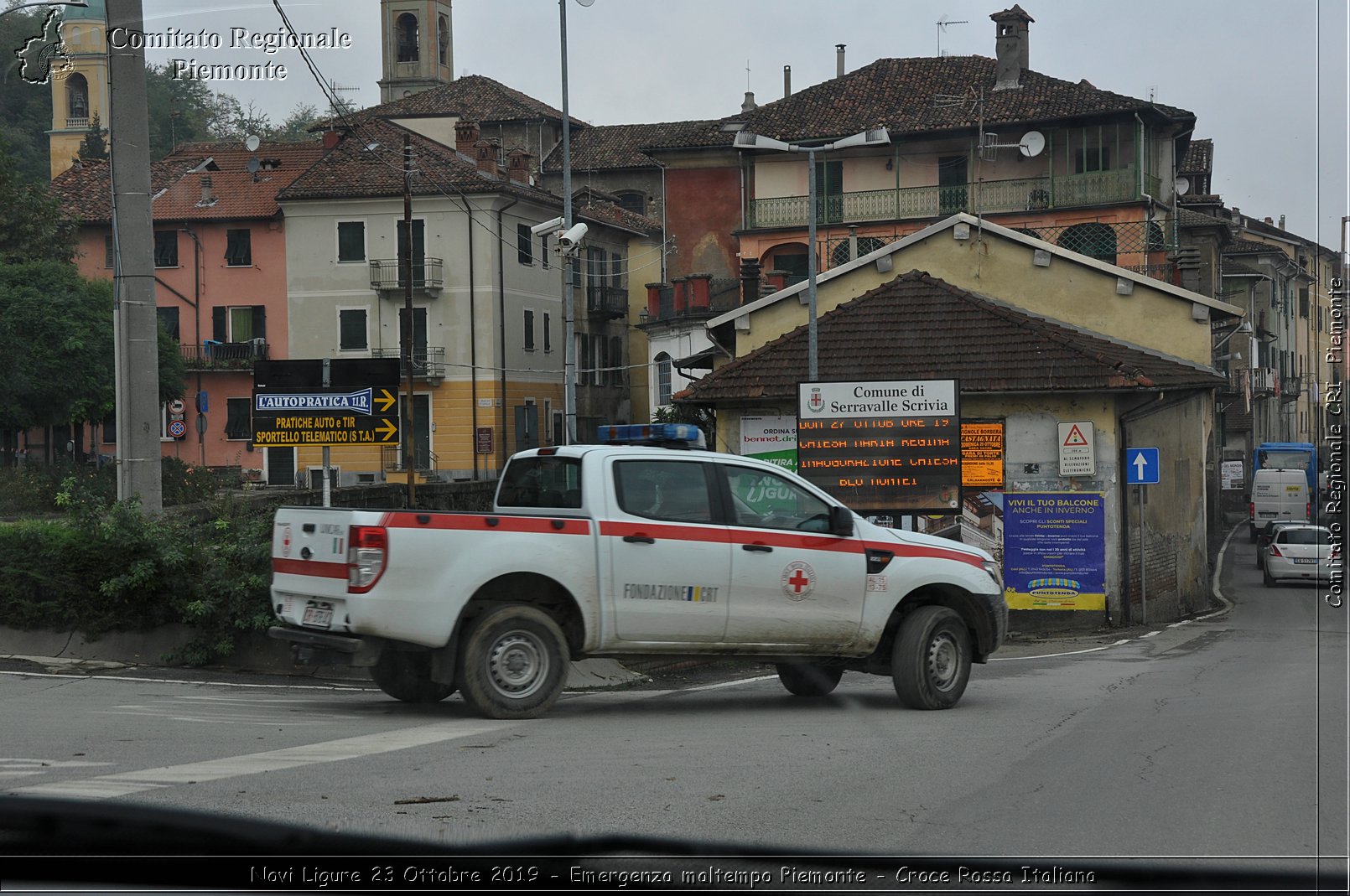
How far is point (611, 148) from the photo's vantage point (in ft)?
243

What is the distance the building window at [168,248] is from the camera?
5866cm

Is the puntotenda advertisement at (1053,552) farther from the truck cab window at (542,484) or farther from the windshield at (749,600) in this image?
the truck cab window at (542,484)

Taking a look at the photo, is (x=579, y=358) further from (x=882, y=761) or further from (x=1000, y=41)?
(x=882, y=761)

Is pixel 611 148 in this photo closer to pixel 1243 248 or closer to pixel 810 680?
pixel 1243 248

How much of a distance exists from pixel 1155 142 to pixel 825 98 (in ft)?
41.0

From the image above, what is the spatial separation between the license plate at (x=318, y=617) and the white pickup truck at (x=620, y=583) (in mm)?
13

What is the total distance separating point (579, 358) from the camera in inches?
2397

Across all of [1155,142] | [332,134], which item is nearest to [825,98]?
[1155,142]

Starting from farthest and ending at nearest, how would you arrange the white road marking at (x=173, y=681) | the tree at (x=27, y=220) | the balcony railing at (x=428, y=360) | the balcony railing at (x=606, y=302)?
the balcony railing at (x=606, y=302)
the balcony railing at (x=428, y=360)
the tree at (x=27, y=220)
the white road marking at (x=173, y=681)

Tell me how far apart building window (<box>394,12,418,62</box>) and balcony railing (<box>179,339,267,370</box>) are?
2938cm

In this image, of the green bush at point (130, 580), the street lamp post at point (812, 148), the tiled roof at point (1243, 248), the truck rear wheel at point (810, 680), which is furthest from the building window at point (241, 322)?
the truck rear wheel at point (810, 680)

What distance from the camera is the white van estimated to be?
115 ft

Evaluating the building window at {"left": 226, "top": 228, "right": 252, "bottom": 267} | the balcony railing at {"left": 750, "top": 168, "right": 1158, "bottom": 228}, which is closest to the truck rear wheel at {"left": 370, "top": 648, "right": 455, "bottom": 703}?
the balcony railing at {"left": 750, "top": 168, "right": 1158, "bottom": 228}

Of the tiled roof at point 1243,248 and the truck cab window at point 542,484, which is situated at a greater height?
the tiled roof at point 1243,248
